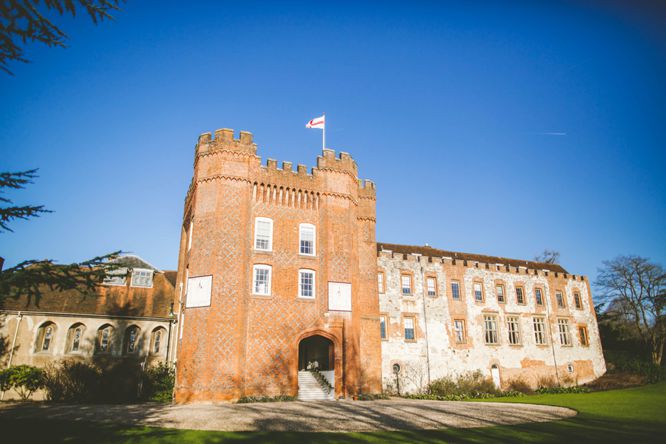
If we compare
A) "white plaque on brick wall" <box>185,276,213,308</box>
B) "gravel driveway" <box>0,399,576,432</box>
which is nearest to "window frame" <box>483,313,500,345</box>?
"gravel driveway" <box>0,399,576,432</box>

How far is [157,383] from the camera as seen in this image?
25.7m

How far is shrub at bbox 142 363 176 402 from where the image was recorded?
2531 cm

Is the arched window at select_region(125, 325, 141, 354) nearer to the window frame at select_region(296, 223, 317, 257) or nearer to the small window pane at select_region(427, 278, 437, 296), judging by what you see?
the window frame at select_region(296, 223, 317, 257)

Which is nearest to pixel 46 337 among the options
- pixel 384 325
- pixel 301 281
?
pixel 301 281

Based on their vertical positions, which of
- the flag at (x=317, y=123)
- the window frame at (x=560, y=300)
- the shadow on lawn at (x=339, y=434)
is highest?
the flag at (x=317, y=123)

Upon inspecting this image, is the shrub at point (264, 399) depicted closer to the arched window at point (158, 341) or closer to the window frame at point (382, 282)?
the arched window at point (158, 341)

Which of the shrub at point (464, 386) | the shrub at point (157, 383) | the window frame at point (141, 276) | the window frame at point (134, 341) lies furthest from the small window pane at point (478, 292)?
the window frame at point (134, 341)

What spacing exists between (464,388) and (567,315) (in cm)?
1467

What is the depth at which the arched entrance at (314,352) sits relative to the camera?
1081 inches

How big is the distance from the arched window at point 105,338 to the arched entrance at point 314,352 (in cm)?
1154

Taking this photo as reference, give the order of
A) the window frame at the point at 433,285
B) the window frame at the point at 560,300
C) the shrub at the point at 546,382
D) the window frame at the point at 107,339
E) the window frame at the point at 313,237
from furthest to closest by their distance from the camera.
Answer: the window frame at the point at 560,300
the shrub at the point at 546,382
the window frame at the point at 433,285
the window frame at the point at 107,339
the window frame at the point at 313,237

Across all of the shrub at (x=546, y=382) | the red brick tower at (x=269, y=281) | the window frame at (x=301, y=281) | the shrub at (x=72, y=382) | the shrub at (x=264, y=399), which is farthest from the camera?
the shrub at (x=546, y=382)

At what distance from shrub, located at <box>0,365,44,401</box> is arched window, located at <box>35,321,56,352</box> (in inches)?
67.1

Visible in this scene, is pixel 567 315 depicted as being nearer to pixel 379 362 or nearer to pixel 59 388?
pixel 379 362
